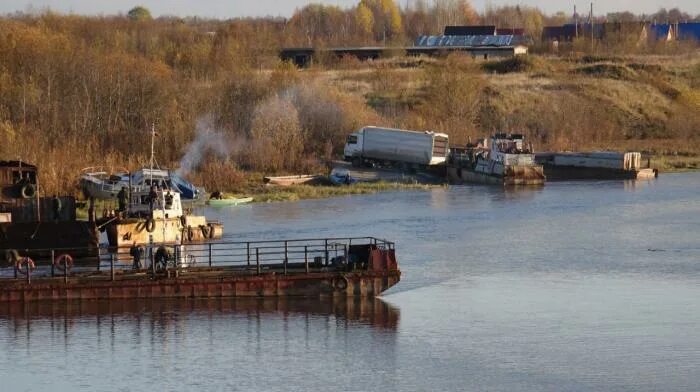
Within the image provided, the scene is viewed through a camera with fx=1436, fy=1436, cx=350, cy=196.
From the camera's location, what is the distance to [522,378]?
115 ft

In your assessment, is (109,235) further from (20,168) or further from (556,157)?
(556,157)

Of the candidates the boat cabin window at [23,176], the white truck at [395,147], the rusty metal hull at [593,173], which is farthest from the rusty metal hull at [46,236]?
the rusty metal hull at [593,173]

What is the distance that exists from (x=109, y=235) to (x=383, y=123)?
1861 inches

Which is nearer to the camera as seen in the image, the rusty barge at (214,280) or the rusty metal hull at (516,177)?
the rusty barge at (214,280)

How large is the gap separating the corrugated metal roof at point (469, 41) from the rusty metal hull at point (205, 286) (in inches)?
Result: 5101

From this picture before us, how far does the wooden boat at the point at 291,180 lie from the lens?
7838cm

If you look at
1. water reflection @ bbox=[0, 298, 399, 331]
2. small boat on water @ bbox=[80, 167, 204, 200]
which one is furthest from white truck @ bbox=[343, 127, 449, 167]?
water reflection @ bbox=[0, 298, 399, 331]

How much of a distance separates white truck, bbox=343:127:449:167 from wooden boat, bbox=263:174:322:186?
7729mm

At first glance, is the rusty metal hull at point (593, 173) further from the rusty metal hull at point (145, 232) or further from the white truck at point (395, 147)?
the rusty metal hull at point (145, 232)

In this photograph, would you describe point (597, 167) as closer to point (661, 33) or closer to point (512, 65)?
point (512, 65)

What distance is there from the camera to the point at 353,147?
8856 centimetres

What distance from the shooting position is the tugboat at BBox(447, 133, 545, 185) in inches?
3282

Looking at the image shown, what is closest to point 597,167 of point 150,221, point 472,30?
point 150,221

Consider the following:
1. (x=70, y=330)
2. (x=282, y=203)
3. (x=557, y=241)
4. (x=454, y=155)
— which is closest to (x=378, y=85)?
(x=454, y=155)
